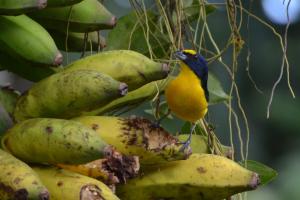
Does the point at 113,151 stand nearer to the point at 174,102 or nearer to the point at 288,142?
the point at 174,102

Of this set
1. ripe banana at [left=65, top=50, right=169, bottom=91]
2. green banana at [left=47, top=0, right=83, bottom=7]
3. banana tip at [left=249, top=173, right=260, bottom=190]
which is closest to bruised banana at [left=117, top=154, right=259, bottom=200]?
banana tip at [left=249, top=173, right=260, bottom=190]

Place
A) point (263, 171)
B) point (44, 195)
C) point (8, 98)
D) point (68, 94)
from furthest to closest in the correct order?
point (263, 171) < point (8, 98) < point (68, 94) < point (44, 195)

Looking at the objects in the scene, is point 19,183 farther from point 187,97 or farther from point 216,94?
point 216,94

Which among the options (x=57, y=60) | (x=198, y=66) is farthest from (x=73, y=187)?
(x=198, y=66)

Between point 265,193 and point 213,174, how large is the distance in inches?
157

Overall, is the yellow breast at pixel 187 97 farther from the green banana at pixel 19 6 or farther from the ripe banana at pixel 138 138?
the green banana at pixel 19 6

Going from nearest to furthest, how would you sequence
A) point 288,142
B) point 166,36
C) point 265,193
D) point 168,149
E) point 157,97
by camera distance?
point 168,149 → point 157,97 → point 166,36 → point 265,193 → point 288,142

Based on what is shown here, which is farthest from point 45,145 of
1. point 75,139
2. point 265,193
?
point 265,193

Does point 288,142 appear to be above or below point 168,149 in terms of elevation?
below

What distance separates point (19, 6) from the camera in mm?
896

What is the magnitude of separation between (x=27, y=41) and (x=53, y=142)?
0.16m

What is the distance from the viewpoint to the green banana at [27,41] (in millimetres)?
925

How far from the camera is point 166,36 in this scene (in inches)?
47.2

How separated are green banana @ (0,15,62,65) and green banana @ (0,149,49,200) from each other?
153 millimetres
